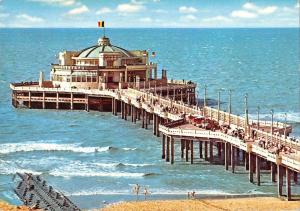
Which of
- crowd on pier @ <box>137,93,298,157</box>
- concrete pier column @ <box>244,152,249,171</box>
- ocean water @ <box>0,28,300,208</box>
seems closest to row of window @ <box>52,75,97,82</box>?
ocean water @ <box>0,28,300,208</box>

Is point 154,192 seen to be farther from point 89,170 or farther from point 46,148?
point 46,148

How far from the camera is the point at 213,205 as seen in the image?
49.4 m

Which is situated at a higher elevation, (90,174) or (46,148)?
(46,148)

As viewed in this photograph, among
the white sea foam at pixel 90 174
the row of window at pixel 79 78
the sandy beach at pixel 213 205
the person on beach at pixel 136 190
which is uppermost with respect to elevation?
the row of window at pixel 79 78

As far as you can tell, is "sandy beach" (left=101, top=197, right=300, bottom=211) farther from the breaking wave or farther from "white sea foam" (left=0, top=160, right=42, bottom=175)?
the breaking wave

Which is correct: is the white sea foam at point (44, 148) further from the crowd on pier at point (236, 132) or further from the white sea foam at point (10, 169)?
the crowd on pier at point (236, 132)

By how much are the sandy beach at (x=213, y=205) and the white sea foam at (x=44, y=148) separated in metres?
21.1

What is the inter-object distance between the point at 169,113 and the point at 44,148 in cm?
1249

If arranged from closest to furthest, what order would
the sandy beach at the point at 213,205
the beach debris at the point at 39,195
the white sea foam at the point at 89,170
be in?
the beach debris at the point at 39,195, the sandy beach at the point at 213,205, the white sea foam at the point at 89,170

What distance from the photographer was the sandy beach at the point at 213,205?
159 feet

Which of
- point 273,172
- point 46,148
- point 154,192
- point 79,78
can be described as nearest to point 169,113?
point 46,148

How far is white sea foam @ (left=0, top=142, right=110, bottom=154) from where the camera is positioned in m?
70.3

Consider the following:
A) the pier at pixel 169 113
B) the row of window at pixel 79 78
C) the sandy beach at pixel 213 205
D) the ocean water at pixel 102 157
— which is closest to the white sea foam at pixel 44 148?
the ocean water at pixel 102 157

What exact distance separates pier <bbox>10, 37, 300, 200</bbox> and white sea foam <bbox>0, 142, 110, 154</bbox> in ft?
23.5
